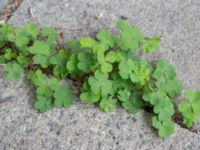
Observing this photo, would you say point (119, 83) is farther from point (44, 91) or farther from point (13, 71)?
point (13, 71)

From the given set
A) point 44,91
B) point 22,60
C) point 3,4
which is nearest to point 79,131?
point 44,91

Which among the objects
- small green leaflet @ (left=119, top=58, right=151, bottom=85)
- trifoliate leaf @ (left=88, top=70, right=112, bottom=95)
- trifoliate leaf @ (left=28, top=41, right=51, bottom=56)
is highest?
small green leaflet @ (left=119, top=58, right=151, bottom=85)

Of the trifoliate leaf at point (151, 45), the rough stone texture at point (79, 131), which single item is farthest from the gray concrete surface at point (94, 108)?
the trifoliate leaf at point (151, 45)

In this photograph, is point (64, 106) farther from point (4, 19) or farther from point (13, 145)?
point (4, 19)

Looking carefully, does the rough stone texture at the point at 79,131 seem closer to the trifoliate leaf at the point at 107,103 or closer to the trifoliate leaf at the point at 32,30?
the trifoliate leaf at the point at 107,103

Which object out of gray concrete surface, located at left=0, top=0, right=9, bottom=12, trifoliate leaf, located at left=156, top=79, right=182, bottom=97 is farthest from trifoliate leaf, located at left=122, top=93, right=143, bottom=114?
gray concrete surface, located at left=0, top=0, right=9, bottom=12

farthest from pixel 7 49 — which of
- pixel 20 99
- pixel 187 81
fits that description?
pixel 187 81

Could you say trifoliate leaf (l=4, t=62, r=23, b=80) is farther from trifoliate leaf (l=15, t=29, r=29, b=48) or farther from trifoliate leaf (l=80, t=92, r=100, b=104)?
trifoliate leaf (l=80, t=92, r=100, b=104)
